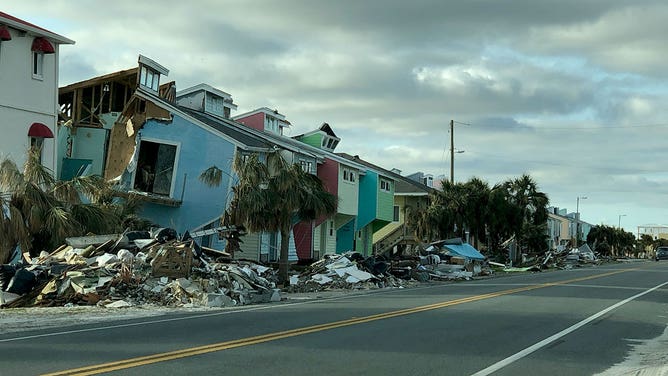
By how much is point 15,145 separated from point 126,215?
570 centimetres

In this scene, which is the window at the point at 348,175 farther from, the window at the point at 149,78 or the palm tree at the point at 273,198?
the palm tree at the point at 273,198

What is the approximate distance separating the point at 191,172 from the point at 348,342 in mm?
24744

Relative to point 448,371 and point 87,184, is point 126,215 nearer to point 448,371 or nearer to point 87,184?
point 87,184

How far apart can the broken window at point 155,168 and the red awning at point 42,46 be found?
6.58 meters

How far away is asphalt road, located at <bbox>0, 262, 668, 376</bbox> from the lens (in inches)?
381

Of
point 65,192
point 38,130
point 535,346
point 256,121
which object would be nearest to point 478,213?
point 256,121

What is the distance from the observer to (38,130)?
3097 cm

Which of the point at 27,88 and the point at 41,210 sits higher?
the point at 27,88

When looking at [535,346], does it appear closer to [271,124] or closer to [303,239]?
[303,239]

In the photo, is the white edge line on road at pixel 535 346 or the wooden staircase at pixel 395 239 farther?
the wooden staircase at pixel 395 239

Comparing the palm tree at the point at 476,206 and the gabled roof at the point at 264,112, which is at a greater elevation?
the gabled roof at the point at 264,112

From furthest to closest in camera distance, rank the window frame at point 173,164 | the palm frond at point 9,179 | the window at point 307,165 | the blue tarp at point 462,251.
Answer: the blue tarp at point 462,251 < the window at point 307,165 < the window frame at point 173,164 < the palm frond at point 9,179

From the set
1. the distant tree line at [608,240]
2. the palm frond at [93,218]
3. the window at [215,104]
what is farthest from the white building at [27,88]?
the distant tree line at [608,240]

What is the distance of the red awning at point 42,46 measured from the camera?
1225 inches
